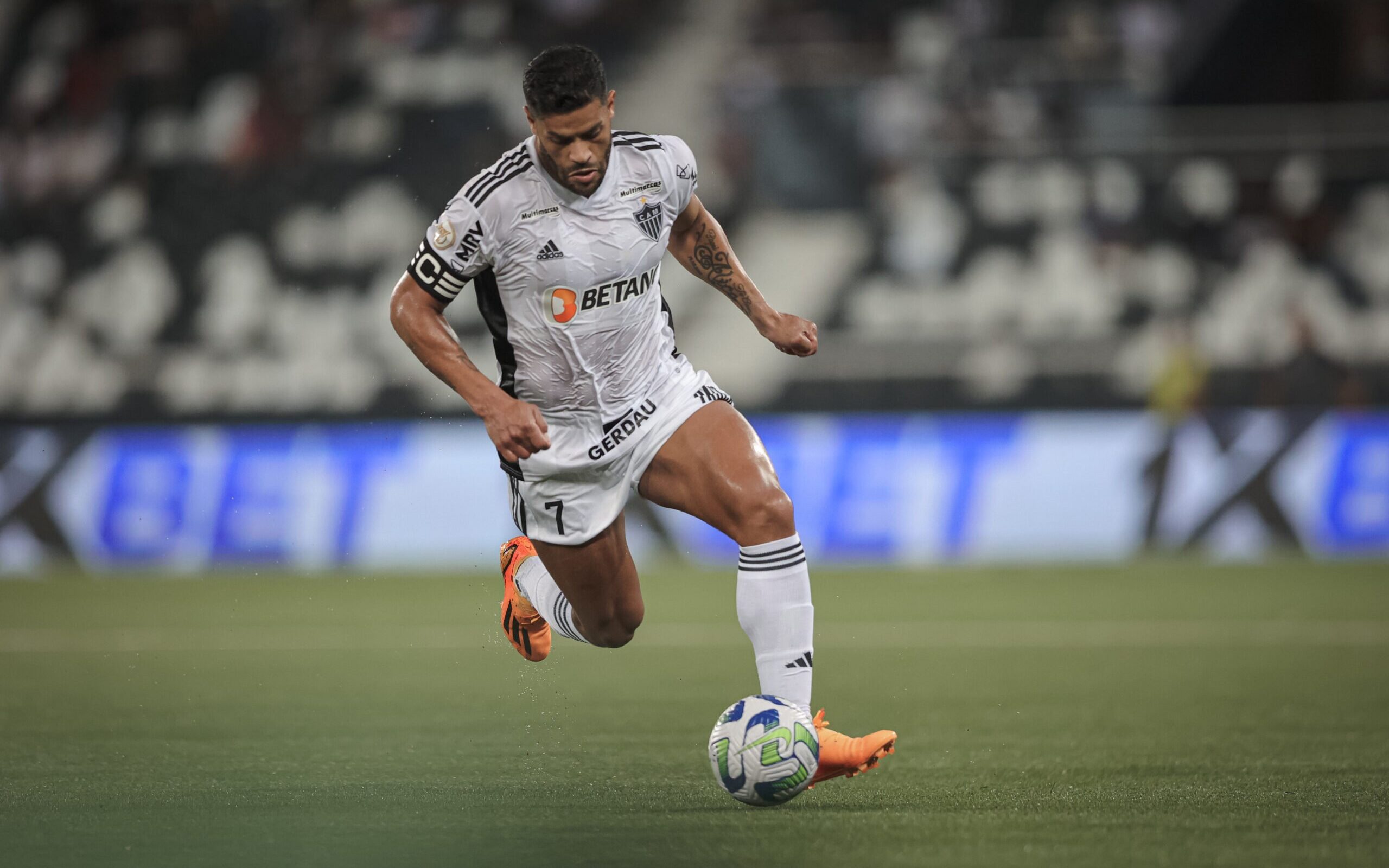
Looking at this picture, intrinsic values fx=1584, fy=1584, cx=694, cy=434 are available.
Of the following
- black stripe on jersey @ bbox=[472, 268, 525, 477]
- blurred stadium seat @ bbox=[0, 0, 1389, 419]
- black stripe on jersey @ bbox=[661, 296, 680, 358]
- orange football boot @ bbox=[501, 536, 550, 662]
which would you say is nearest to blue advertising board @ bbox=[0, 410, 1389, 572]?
blurred stadium seat @ bbox=[0, 0, 1389, 419]

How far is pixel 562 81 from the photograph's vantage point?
171 inches

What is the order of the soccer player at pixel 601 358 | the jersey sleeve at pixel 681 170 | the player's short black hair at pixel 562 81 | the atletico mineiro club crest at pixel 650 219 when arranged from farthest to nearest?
the jersey sleeve at pixel 681 170 → the atletico mineiro club crest at pixel 650 219 → the soccer player at pixel 601 358 → the player's short black hair at pixel 562 81

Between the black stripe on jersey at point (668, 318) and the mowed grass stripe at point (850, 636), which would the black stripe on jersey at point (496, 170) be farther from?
the mowed grass stripe at point (850, 636)

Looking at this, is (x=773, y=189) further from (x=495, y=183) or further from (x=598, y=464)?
(x=495, y=183)

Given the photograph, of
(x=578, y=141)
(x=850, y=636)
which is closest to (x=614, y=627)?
(x=578, y=141)

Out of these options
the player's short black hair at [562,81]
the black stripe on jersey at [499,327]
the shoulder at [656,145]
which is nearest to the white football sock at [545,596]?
the black stripe on jersey at [499,327]

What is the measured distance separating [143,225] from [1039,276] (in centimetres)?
856

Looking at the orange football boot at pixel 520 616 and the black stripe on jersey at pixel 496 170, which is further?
the orange football boot at pixel 520 616

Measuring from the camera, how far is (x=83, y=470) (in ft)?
41.2

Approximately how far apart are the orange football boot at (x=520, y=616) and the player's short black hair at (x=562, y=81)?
2.09 meters

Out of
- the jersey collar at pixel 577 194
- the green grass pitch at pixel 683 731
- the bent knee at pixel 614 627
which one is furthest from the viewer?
the bent knee at pixel 614 627

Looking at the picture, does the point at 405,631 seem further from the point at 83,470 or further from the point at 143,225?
the point at 143,225

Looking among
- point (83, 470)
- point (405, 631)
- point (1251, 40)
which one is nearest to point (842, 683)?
point (405, 631)

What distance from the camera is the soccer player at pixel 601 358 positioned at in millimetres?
4453
